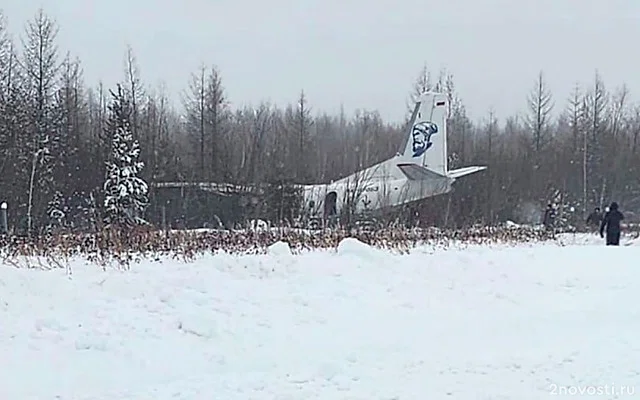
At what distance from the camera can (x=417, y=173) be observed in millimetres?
30969

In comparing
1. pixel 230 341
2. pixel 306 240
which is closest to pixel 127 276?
pixel 230 341

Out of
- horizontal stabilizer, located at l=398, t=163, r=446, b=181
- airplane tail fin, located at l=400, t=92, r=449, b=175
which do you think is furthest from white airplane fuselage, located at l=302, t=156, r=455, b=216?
airplane tail fin, located at l=400, t=92, r=449, b=175

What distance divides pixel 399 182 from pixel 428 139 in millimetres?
3850

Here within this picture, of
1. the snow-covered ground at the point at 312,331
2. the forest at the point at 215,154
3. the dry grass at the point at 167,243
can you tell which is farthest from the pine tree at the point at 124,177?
the snow-covered ground at the point at 312,331

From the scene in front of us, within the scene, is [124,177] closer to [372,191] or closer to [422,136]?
[372,191]

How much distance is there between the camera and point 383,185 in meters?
28.9

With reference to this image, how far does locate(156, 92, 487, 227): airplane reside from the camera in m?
25.5

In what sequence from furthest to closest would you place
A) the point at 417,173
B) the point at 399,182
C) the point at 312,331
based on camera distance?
the point at 417,173 → the point at 399,182 → the point at 312,331

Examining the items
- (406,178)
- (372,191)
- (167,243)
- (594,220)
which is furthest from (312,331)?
(594,220)

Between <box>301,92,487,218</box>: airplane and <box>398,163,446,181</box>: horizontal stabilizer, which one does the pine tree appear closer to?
<box>301,92,487,218</box>: airplane

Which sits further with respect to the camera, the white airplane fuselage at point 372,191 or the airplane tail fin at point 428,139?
the airplane tail fin at point 428,139

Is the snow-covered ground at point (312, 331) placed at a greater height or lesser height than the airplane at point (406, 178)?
lesser

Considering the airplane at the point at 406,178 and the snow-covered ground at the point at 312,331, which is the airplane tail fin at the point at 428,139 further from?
the snow-covered ground at the point at 312,331

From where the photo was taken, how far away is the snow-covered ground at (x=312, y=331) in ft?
20.5
